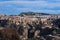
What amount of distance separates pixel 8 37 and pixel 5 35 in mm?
270

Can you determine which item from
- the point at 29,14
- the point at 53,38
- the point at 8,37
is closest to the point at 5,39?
the point at 8,37

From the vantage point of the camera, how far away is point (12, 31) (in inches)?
787

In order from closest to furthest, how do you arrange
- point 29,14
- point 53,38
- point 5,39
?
point 5,39, point 53,38, point 29,14

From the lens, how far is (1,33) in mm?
19922

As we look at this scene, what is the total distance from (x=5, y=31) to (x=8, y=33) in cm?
28

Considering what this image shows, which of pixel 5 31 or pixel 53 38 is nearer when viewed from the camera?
pixel 5 31

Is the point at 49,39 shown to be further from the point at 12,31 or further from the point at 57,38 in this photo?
the point at 12,31

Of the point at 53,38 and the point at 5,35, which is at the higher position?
the point at 5,35

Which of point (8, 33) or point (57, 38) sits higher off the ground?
point (8, 33)

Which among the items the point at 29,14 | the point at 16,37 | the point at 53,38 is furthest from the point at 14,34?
the point at 29,14

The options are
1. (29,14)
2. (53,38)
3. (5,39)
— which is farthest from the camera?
(29,14)

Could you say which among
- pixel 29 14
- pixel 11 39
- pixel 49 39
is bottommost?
pixel 29 14

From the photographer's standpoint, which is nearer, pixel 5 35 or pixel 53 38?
pixel 5 35

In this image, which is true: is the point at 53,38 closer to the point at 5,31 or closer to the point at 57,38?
the point at 57,38
